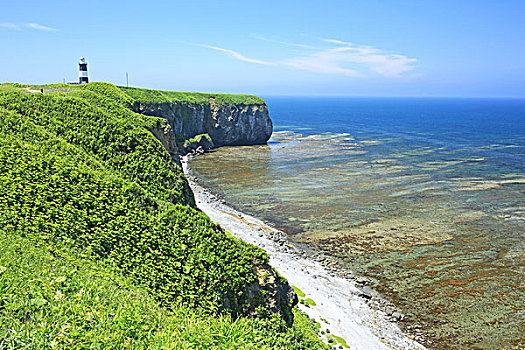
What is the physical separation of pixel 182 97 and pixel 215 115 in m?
10.3

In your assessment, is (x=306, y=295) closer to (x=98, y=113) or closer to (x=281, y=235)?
(x=281, y=235)

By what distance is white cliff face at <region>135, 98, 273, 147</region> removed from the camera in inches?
3467

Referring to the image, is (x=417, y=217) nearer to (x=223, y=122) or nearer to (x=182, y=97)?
(x=223, y=122)

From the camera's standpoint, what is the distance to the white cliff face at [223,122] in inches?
3467

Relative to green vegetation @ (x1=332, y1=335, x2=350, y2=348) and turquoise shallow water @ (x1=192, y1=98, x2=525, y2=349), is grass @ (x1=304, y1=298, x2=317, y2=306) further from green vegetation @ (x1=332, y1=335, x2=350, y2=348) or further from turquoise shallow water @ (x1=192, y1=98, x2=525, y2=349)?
turquoise shallow water @ (x1=192, y1=98, x2=525, y2=349)

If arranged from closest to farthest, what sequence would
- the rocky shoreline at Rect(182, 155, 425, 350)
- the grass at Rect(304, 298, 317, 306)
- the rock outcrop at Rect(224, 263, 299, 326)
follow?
the rock outcrop at Rect(224, 263, 299, 326) < the rocky shoreline at Rect(182, 155, 425, 350) < the grass at Rect(304, 298, 317, 306)

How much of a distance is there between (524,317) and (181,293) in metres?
25.4

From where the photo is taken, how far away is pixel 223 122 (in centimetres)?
9919

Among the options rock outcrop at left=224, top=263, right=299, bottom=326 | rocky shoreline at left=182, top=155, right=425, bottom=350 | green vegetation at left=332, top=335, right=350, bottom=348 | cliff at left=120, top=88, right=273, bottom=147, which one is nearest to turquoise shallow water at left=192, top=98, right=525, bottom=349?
rocky shoreline at left=182, top=155, right=425, bottom=350

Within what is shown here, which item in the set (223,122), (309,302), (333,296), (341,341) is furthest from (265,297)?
(223,122)

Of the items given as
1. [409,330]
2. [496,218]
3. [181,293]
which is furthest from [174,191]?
[496,218]

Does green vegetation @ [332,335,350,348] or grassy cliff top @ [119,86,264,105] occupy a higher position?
grassy cliff top @ [119,86,264,105]

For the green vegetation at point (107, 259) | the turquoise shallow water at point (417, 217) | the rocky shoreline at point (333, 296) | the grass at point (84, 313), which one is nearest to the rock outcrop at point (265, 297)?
the green vegetation at point (107, 259)

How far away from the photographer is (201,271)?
14180mm
